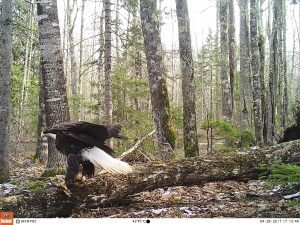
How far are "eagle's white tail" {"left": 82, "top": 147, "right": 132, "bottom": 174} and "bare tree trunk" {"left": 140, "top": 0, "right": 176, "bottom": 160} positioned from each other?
290 centimetres

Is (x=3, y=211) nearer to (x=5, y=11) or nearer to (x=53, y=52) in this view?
(x=53, y=52)

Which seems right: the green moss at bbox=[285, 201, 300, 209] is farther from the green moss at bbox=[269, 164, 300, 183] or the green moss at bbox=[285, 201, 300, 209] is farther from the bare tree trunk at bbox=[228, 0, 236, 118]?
the bare tree trunk at bbox=[228, 0, 236, 118]

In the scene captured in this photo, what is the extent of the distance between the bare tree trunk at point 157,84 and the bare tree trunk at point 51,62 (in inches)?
69.6

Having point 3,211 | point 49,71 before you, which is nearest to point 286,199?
point 3,211

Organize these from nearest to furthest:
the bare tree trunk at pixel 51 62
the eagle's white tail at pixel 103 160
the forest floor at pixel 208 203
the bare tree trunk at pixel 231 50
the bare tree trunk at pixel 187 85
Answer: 1. the eagle's white tail at pixel 103 160
2. the forest floor at pixel 208 203
3. the bare tree trunk at pixel 51 62
4. the bare tree trunk at pixel 187 85
5. the bare tree trunk at pixel 231 50

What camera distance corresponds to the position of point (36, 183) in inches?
174

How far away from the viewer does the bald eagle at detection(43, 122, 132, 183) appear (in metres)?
4.05

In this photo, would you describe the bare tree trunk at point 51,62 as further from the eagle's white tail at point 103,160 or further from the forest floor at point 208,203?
the eagle's white tail at point 103,160

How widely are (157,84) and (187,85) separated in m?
1.34

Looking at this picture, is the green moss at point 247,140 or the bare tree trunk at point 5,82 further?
the green moss at point 247,140

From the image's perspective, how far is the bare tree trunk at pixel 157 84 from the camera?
6980 millimetres

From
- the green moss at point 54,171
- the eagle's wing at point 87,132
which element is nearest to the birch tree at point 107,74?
the green moss at point 54,171

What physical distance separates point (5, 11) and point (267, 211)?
6.39m

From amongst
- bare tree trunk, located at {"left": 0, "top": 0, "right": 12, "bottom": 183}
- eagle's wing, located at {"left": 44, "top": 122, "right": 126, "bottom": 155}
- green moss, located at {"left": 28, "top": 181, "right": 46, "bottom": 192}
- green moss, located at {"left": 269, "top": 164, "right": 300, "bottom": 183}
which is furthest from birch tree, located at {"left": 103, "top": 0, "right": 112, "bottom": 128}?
green moss, located at {"left": 269, "top": 164, "right": 300, "bottom": 183}
